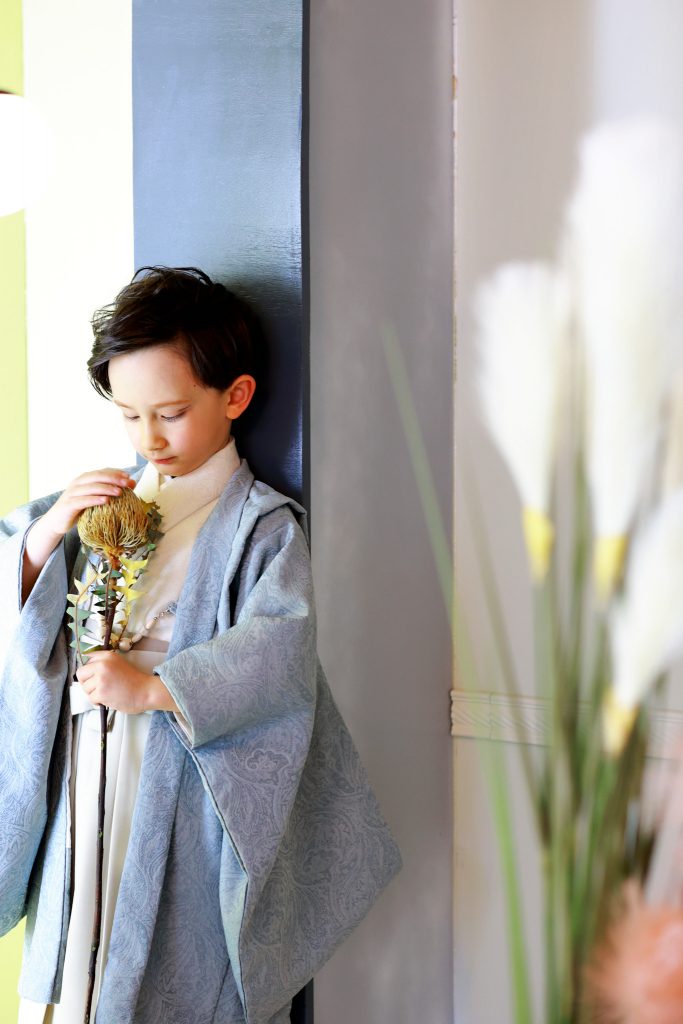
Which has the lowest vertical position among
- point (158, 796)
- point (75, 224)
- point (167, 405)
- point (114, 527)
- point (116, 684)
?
point (158, 796)

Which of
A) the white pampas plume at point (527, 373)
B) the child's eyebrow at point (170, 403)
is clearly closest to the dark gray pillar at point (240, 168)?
the child's eyebrow at point (170, 403)

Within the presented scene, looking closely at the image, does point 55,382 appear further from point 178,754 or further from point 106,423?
point 178,754

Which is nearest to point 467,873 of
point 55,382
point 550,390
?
point 55,382

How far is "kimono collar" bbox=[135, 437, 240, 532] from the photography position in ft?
4.04

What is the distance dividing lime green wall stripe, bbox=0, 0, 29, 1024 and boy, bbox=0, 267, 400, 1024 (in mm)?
586

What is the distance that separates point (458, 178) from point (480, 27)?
23 centimetres

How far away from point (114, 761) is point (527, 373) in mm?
1041

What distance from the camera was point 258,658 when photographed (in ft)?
Answer: 3.48

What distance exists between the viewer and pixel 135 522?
1115 mm

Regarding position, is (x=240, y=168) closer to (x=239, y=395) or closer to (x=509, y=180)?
(x=239, y=395)

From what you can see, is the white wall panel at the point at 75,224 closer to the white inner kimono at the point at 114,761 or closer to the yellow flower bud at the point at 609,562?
the white inner kimono at the point at 114,761

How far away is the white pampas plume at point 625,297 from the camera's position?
18 cm

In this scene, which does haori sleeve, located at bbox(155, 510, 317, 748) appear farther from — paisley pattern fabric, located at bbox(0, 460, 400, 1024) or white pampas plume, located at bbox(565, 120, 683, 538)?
white pampas plume, located at bbox(565, 120, 683, 538)

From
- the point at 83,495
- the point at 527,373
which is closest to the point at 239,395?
the point at 83,495
